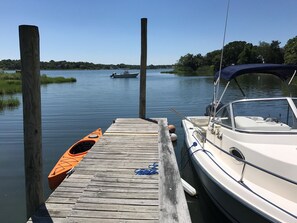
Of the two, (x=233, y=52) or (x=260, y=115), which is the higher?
(x=233, y=52)

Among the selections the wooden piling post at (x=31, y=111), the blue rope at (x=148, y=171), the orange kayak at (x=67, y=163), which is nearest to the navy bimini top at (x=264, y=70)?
the blue rope at (x=148, y=171)

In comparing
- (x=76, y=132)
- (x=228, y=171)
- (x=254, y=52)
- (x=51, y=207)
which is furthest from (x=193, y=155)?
(x=254, y=52)

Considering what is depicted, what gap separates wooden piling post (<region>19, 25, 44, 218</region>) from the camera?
135 inches

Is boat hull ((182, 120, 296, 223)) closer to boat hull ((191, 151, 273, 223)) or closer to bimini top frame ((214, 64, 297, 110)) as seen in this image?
boat hull ((191, 151, 273, 223))

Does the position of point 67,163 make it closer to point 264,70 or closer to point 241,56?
point 264,70

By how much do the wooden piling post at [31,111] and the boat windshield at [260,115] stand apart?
12.1 ft

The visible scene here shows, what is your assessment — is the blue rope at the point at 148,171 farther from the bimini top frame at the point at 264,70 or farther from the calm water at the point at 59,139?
the bimini top frame at the point at 264,70

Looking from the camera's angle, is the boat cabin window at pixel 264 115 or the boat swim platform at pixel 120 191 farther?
the boat cabin window at pixel 264 115

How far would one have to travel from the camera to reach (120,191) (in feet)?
13.9

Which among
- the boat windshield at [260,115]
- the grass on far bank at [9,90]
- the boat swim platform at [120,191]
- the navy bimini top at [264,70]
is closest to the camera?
the boat swim platform at [120,191]

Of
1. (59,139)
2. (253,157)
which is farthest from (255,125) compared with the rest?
(59,139)

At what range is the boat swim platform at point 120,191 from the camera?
3.59 m

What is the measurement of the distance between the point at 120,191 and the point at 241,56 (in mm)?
91032

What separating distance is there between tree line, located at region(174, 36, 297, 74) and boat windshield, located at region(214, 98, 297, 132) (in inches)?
2258
